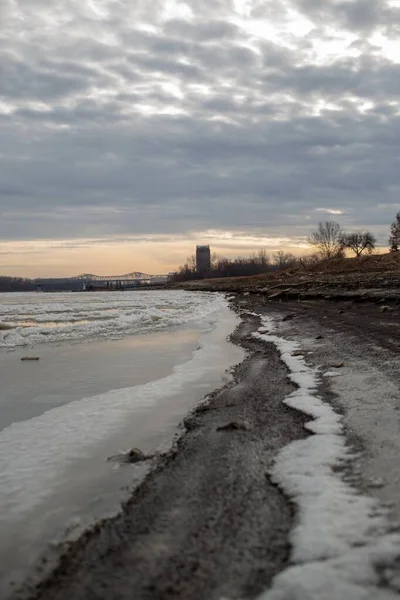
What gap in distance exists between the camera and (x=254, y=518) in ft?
8.82

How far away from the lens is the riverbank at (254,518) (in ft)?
6.87

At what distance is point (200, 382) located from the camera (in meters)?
6.89

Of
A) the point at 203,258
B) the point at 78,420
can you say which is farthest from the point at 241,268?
the point at 78,420

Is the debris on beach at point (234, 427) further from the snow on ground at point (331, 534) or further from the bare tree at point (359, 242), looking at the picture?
the bare tree at point (359, 242)

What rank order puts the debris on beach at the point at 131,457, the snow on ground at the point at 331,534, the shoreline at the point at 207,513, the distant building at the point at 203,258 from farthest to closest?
1. the distant building at the point at 203,258
2. the debris on beach at the point at 131,457
3. the shoreline at the point at 207,513
4. the snow on ground at the point at 331,534

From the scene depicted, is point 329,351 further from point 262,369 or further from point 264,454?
point 264,454

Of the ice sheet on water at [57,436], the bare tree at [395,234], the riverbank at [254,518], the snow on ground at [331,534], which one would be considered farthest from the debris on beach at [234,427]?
the bare tree at [395,234]

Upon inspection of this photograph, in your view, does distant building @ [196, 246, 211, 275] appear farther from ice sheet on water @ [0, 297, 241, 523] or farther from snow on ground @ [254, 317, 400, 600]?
snow on ground @ [254, 317, 400, 600]

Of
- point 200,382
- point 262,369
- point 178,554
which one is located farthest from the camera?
point 262,369

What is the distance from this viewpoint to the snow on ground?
79.5 inches

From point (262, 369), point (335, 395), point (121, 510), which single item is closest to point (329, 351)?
point (262, 369)

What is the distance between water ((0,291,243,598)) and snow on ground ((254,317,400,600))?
1137mm

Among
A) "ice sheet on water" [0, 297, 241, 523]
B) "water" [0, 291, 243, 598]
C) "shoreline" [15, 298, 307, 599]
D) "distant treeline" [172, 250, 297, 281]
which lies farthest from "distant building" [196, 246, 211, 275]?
"shoreline" [15, 298, 307, 599]

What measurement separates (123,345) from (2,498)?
8.15m
